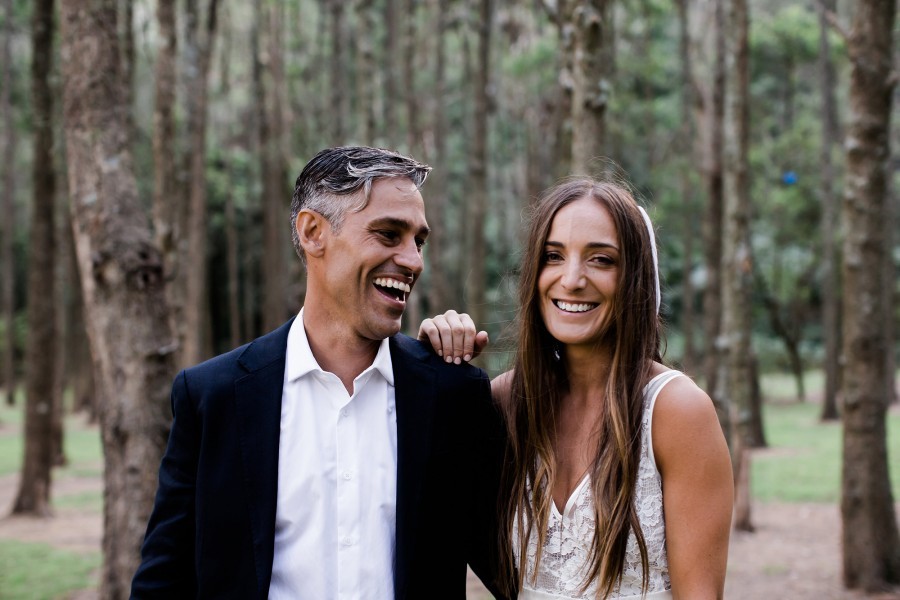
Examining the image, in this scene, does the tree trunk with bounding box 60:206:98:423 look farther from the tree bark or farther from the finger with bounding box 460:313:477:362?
the finger with bounding box 460:313:477:362

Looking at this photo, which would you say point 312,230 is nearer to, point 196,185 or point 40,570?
point 40,570

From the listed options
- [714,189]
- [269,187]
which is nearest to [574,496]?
[714,189]

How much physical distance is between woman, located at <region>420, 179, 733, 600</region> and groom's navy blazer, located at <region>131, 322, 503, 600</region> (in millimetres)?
213

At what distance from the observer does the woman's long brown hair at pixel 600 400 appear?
2893mm

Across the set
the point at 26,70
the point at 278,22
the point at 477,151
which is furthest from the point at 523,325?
the point at 26,70

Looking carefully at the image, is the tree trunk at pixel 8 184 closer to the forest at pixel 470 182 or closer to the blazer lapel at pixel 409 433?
the forest at pixel 470 182

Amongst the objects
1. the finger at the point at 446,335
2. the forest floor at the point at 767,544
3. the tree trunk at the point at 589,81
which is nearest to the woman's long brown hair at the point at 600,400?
the finger at the point at 446,335

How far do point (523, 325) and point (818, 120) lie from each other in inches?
1192

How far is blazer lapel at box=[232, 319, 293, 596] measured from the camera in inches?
108

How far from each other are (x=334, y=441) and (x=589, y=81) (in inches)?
172

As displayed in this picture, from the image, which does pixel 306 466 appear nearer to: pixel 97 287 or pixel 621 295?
pixel 621 295

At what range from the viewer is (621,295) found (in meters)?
2.96

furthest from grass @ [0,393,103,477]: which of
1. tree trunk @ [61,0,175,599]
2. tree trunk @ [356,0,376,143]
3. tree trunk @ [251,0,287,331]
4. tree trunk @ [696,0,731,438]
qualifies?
tree trunk @ [696,0,731,438]

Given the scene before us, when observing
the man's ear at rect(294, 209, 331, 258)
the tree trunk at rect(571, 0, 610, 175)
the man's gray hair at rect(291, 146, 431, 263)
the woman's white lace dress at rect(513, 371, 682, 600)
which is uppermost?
the tree trunk at rect(571, 0, 610, 175)
